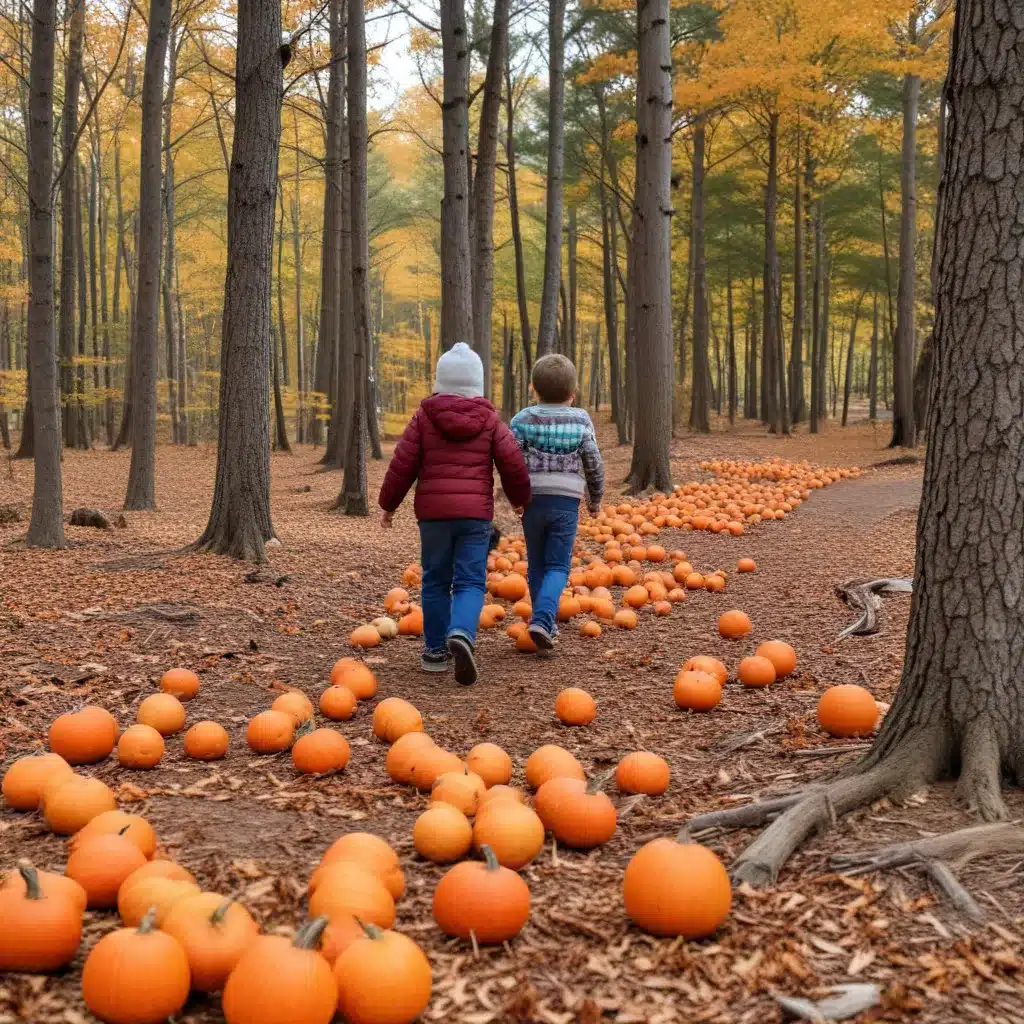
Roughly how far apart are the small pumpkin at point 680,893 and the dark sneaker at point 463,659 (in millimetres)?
2704

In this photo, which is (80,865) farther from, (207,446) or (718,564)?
(207,446)

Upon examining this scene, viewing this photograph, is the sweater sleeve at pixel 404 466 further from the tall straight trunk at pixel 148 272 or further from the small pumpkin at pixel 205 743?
the tall straight trunk at pixel 148 272

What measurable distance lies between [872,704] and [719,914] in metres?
1.83

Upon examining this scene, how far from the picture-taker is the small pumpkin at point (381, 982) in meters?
1.93

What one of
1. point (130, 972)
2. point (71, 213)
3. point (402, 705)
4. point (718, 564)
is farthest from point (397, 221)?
point (130, 972)

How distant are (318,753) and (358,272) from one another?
30.9 ft

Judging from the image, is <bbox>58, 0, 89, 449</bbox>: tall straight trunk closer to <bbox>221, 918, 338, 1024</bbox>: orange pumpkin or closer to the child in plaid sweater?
the child in plaid sweater

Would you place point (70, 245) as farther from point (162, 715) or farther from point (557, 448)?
point (162, 715)

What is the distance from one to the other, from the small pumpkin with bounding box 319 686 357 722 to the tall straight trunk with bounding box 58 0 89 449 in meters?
12.2

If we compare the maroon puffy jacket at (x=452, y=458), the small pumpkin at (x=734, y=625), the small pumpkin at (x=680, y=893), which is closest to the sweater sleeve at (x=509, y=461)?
the maroon puffy jacket at (x=452, y=458)

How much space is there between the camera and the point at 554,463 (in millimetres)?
5922

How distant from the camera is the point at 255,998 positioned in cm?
187

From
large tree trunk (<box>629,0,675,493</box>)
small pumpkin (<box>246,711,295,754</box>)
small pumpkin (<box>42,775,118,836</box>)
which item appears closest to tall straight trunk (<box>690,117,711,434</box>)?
large tree trunk (<box>629,0,675,493</box>)

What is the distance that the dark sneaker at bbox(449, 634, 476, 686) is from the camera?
16.5 feet
